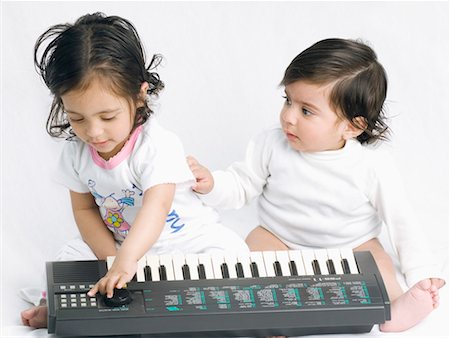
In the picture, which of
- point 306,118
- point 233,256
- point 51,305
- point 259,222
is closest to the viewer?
point 51,305

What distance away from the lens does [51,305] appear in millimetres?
2723

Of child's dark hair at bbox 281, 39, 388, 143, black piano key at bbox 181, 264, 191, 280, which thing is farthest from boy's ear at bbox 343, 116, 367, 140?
black piano key at bbox 181, 264, 191, 280

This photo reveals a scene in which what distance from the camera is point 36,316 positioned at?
9.50 ft

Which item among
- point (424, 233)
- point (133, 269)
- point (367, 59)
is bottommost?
point (424, 233)

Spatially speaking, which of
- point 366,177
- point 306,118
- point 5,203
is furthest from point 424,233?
point 5,203

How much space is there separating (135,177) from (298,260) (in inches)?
16.1

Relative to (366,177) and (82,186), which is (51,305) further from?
(366,177)

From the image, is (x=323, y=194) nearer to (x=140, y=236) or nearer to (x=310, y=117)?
(x=310, y=117)

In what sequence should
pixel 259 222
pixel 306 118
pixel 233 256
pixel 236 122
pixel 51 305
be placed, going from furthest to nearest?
pixel 236 122
pixel 259 222
pixel 306 118
pixel 233 256
pixel 51 305

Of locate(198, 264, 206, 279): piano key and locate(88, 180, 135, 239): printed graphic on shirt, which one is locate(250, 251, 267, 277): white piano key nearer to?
locate(198, 264, 206, 279): piano key

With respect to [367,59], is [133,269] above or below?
below

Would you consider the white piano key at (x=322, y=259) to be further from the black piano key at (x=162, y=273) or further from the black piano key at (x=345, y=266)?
the black piano key at (x=162, y=273)

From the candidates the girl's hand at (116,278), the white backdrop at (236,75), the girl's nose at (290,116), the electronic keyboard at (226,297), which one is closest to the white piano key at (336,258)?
the electronic keyboard at (226,297)

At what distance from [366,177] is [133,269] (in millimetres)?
736
